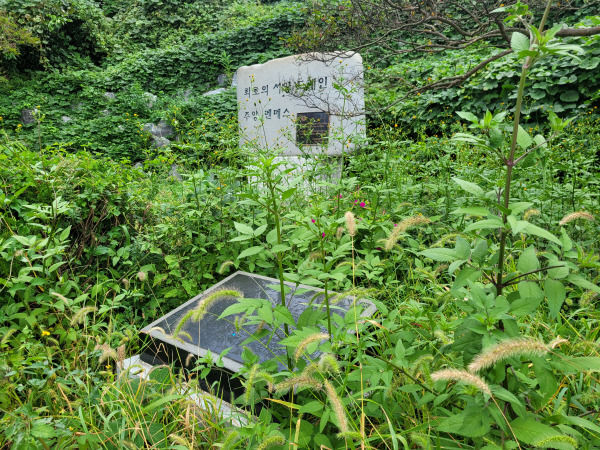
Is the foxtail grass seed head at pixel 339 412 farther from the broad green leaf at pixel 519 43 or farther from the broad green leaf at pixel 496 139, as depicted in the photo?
the broad green leaf at pixel 519 43

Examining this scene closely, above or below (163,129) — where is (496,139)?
above

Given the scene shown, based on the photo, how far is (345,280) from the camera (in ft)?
8.18

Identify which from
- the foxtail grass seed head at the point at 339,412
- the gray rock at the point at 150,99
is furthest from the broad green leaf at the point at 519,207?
the gray rock at the point at 150,99

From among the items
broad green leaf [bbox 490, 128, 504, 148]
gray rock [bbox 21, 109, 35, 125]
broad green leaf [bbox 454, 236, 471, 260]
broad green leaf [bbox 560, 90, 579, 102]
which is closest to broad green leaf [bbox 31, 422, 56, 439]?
broad green leaf [bbox 454, 236, 471, 260]

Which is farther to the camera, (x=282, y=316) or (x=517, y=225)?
(x=282, y=316)

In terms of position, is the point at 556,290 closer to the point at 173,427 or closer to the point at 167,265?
the point at 173,427

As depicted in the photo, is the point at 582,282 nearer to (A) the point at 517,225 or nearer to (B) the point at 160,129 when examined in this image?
(A) the point at 517,225

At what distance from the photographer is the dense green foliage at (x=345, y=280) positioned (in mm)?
1009

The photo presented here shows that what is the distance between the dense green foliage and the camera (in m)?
1.01

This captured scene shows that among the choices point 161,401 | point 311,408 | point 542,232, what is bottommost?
point 161,401

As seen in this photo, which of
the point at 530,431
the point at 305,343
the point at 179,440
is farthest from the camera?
the point at 179,440

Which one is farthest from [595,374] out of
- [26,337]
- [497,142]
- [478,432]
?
[26,337]

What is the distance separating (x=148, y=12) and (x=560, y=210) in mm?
16915

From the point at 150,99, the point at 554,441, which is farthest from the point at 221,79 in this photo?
the point at 554,441
